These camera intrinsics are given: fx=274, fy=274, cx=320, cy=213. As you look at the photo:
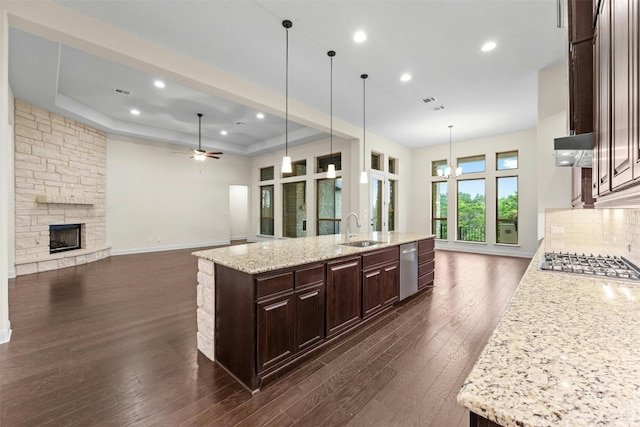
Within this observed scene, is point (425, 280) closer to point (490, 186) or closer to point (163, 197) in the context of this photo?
point (490, 186)

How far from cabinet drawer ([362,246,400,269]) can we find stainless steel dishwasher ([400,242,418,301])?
0.17 m

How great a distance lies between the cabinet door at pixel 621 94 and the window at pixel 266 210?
31.9 feet

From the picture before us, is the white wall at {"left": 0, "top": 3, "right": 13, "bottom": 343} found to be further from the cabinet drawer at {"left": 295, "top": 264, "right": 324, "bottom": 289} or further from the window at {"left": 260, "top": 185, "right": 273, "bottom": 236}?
the window at {"left": 260, "top": 185, "right": 273, "bottom": 236}

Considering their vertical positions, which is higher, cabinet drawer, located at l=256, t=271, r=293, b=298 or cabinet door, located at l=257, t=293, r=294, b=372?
cabinet drawer, located at l=256, t=271, r=293, b=298

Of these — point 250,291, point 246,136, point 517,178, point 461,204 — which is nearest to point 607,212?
point 250,291

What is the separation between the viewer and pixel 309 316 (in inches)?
94.7

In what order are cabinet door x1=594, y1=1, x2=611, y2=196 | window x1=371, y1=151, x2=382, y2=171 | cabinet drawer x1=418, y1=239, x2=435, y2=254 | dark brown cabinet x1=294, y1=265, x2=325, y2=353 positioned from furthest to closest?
window x1=371, y1=151, x2=382, y2=171, cabinet drawer x1=418, y1=239, x2=435, y2=254, dark brown cabinet x1=294, y1=265, x2=325, y2=353, cabinet door x1=594, y1=1, x2=611, y2=196

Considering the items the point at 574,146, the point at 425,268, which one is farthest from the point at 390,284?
the point at 574,146

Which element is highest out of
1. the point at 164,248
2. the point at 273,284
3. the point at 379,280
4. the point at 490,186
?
the point at 490,186

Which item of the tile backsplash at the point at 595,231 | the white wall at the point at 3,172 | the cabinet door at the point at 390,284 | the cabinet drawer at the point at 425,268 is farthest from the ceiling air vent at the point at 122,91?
the tile backsplash at the point at 595,231

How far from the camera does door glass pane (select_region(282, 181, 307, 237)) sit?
9.07m

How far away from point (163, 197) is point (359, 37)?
7468mm

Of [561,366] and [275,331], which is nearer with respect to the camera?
[561,366]

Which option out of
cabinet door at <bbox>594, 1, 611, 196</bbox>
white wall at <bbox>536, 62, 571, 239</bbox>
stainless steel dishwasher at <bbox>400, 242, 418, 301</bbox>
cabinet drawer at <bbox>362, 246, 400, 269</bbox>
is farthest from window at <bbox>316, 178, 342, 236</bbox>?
cabinet door at <bbox>594, 1, 611, 196</bbox>
